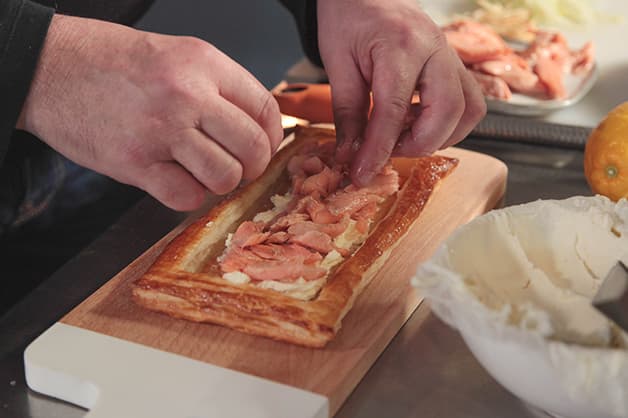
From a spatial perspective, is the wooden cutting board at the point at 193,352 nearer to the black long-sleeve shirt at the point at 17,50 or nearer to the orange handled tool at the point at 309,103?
the black long-sleeve shirt at the point at 17,50

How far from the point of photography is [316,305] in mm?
1573

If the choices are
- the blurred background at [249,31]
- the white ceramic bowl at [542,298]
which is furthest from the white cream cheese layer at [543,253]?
the blurred background at [249,31]

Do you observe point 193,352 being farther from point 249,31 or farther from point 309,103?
point 249,31

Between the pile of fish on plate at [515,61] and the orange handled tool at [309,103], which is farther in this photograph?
the pile of fish on plate at [515,61]

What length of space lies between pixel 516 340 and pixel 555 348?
56 mm

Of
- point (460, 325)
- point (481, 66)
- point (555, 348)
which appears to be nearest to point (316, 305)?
point (460, 325)

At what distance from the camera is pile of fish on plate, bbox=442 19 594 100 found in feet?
8.67

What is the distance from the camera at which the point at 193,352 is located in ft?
5.13

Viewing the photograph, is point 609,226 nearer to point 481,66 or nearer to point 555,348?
point 555,348

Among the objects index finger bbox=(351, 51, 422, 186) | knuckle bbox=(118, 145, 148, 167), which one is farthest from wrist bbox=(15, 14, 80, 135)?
index finger bbox=(351, 51, 422, 186)

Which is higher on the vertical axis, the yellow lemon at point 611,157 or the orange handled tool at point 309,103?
the yellow lemon at point 611,157

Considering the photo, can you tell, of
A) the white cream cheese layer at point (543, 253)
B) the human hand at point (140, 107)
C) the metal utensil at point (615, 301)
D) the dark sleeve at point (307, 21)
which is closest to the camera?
the metal utensil at point (615, 301)

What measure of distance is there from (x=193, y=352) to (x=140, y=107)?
45 centimetres

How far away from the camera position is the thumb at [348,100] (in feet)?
6.79
